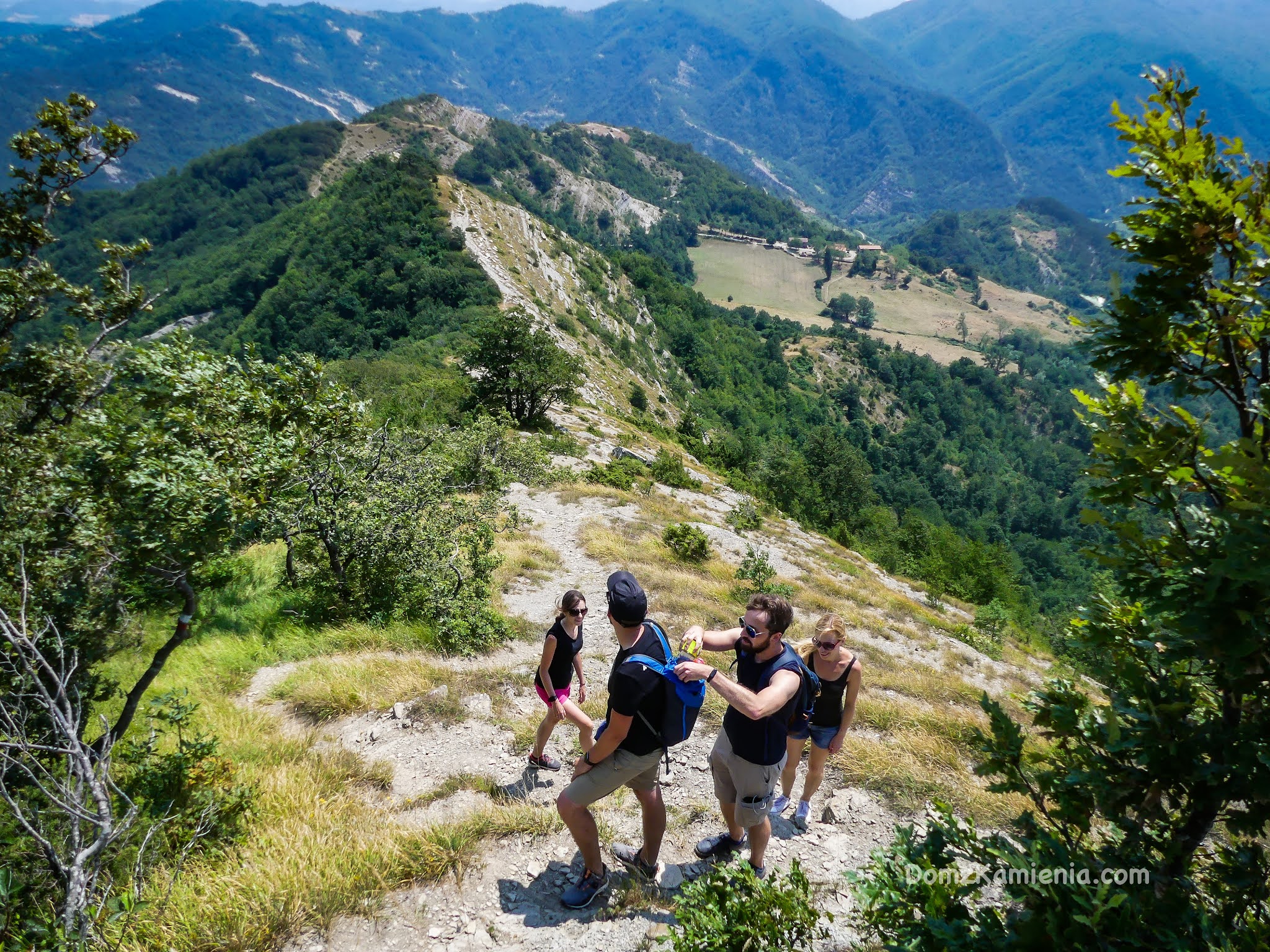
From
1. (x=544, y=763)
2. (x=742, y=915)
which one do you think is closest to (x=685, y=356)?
(x=544, y=763)

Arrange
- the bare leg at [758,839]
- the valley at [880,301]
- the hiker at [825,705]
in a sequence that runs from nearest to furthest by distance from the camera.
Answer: the bare leg at [758,839]
the hiker at [825,705]
the valley at [880,301]

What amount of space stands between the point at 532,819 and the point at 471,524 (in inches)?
262

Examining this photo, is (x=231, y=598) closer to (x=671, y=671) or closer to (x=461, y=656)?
(x=461, y=656)

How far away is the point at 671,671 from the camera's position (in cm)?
387

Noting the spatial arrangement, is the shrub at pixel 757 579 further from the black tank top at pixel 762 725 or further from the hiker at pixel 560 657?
the black tank top at pixel 762 725

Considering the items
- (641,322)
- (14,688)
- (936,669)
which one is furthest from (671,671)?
(641,322)

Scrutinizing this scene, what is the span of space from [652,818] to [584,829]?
1.78 feet

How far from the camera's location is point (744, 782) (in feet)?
14.4

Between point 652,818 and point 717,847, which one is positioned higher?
point 652,818

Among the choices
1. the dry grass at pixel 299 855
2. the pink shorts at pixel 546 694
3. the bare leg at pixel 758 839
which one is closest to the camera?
the dry grass at pixel 299 855

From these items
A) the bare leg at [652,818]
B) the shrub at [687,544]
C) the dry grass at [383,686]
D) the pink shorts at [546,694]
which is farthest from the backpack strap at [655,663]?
the shrub at [687,544]

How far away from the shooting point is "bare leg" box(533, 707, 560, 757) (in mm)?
5590

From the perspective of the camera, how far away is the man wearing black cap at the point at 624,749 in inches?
150

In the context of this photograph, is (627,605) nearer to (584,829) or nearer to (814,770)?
(584,829)
